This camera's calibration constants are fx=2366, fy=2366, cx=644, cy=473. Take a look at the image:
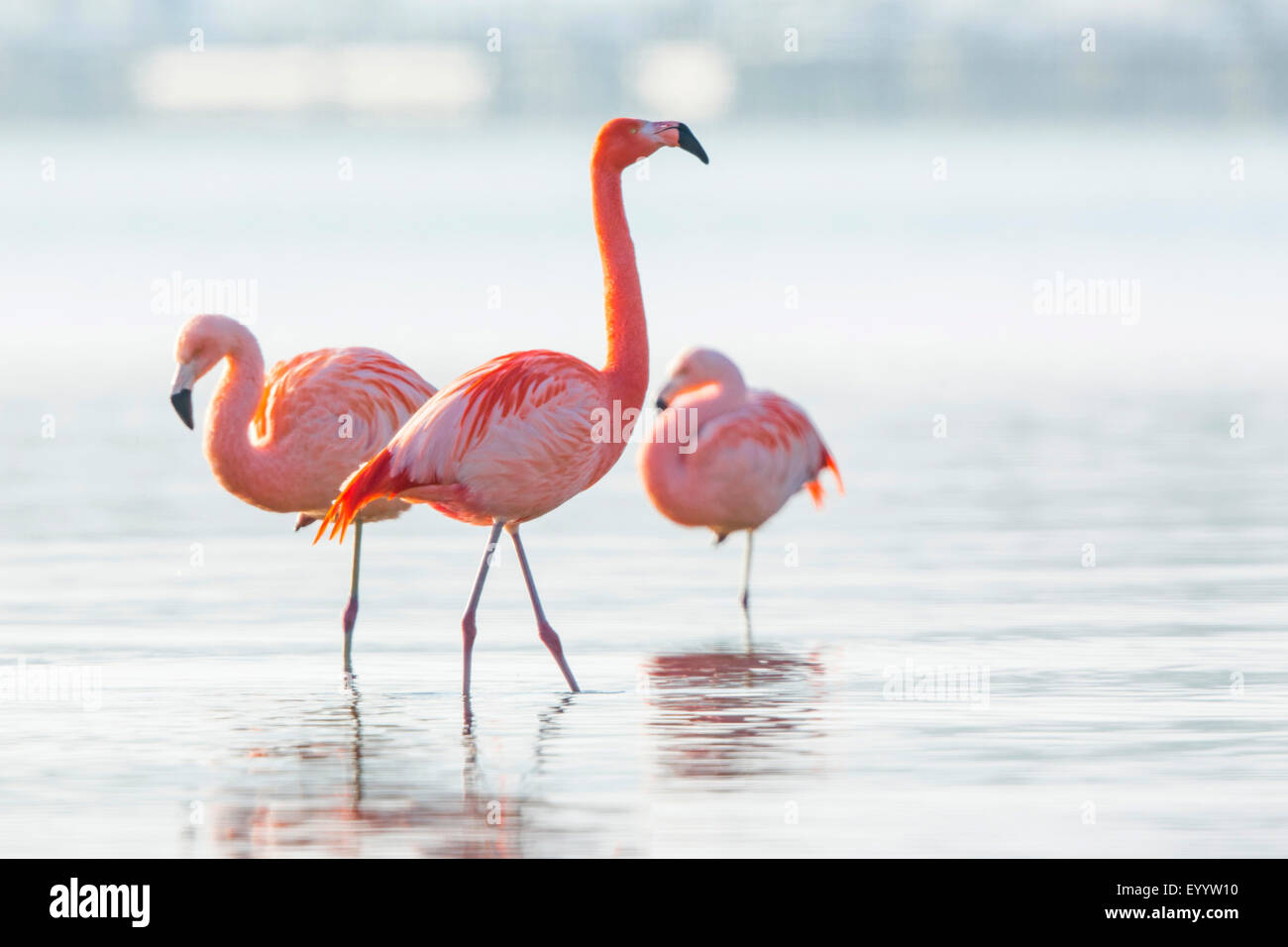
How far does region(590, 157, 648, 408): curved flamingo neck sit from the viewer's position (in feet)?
25.8

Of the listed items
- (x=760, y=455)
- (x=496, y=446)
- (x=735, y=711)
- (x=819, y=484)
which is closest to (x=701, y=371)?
(x=760, y=455)

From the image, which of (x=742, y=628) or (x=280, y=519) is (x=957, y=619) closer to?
(x=742, y=628)

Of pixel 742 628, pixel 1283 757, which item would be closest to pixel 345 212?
pixel 742 628

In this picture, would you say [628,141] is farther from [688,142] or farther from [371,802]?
[371,802]

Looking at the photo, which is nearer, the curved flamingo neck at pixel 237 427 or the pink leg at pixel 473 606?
the pink leg at pixel 473 606

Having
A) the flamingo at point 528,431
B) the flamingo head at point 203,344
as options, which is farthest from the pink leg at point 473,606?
the flamingo head at point 203,344

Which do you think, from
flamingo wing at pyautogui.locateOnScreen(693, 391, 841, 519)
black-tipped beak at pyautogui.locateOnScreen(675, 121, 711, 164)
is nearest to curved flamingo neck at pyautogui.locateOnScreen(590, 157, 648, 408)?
black-tipped beak at pyautogui.locateOnScreen(675, 121, 711, 164)

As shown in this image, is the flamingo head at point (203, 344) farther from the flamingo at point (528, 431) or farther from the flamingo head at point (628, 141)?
the flamingo head at point (628, 141)

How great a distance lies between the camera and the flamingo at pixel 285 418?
8867mm

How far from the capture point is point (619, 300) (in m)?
7.91

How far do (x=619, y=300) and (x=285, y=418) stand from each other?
168cm

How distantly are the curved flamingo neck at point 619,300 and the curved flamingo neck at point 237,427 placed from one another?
166 centimetres

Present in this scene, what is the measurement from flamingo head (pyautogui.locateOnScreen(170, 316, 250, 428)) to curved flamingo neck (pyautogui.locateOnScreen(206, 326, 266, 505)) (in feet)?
0.07
